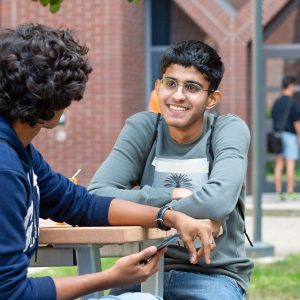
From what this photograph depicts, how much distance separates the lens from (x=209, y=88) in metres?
3.81

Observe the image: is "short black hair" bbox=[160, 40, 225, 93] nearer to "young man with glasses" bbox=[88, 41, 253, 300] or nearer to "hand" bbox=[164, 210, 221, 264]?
"young man with glasses" bbox=[88, 41, 253, 300]

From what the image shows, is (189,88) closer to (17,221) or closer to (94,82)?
(17,221)

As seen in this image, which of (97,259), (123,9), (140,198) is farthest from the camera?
(123,9)

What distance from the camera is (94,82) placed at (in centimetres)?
1627

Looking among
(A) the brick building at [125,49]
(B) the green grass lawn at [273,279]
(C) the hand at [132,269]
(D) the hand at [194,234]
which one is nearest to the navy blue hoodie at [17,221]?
(C) the hand at [132,269]


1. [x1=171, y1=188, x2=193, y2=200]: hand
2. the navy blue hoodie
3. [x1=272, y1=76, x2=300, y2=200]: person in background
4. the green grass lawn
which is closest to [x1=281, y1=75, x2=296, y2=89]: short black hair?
[x1=272, y1=76, x2=300, y2=200]: person in background

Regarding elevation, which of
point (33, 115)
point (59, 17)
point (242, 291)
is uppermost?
point (59, 17)

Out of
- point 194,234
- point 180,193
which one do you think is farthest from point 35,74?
point 180,193

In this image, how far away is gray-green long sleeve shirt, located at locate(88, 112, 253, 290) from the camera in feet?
11.6

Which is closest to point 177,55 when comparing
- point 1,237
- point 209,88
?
point 209,88

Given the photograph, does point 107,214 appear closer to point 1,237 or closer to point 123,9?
point 1,237

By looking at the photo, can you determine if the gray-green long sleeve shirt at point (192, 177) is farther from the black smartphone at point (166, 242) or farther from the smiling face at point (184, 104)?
the black smartphone at point (166, 242)

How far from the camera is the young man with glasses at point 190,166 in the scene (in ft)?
11.7

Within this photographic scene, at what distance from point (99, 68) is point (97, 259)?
13.0 metres
